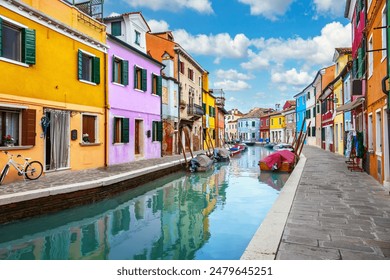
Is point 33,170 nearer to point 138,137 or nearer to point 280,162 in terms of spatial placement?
point 138,137

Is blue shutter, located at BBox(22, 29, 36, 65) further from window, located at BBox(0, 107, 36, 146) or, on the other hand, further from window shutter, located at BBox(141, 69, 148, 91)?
window shutter, located at BBox(141, 69, 148, 91)

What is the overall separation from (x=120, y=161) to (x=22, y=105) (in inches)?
250

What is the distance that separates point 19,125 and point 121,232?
5555mm

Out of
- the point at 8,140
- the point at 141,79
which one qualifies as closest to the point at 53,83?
the point at 8,140

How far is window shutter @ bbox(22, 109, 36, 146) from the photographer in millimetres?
9148

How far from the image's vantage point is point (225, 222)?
711cm

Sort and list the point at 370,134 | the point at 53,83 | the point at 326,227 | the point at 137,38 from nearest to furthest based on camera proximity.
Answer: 1. the point at 326,227
2. the point at 53,83
3. the point at 370,134
4. the point at 137,38

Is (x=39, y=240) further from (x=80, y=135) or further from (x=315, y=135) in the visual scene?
(x=315, y=135)

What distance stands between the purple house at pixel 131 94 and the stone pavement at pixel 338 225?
986 cm

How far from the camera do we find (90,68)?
12.6 meters

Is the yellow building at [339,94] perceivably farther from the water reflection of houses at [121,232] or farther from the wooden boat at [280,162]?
the water reflection of houses at [121,232]

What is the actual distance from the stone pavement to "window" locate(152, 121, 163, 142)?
12313 millimetres

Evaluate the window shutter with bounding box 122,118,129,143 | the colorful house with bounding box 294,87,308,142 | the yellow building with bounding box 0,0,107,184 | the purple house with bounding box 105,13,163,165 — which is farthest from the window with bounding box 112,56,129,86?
the colorful house with bounding box 294,87,308,142
